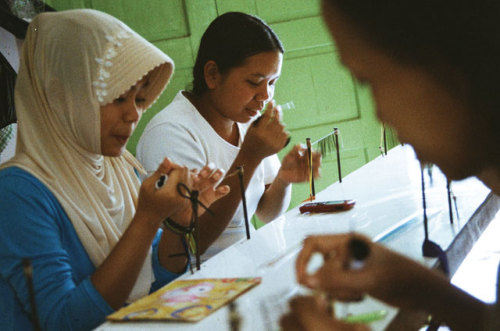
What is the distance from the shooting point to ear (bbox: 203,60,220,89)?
179 centimetres

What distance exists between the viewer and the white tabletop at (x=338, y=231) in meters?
0.81

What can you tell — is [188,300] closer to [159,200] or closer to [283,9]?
[159,200]

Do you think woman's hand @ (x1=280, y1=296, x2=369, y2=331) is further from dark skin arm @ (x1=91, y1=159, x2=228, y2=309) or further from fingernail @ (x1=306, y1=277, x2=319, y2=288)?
dark skin arm @ (x1=91, y1=159, x2=228, y2=309)

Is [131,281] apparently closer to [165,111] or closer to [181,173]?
[181,173]

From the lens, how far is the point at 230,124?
6.24 ft

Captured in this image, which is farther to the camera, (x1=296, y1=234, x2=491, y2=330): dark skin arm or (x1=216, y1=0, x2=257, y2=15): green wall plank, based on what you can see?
(x1=216, y1=0, x2=257, y2=15): green wall plank

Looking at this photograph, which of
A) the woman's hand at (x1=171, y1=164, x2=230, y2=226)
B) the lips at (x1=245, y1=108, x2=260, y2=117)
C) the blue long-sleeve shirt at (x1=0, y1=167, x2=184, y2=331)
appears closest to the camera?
the blue long-sleeve shirt at (x1=0, y1=167, x2=184, y2=331)

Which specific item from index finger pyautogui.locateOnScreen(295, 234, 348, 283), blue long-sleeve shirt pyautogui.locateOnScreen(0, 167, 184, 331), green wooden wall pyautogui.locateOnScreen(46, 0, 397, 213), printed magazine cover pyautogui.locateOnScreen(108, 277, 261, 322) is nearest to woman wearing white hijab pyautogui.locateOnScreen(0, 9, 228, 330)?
blue long-sleeve shirt pyautogui.locateOnScreen(0, 167, 184, 331)

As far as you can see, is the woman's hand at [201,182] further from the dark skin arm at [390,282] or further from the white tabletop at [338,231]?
the dark skin arm at [390,282]

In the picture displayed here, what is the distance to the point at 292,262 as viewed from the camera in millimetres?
1060

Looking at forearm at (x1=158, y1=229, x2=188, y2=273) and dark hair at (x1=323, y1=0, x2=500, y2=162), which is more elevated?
dark hair at (x1=323, y1=0, x2=500, y2=162)

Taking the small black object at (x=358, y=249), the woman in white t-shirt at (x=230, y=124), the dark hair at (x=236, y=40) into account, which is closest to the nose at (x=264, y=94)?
the woman in white t-shirt at (x=230, y=124)

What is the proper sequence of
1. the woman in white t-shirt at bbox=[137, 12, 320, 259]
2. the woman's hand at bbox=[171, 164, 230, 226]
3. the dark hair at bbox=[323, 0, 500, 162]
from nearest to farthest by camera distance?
the dark hair at bbox=[323, 0, 500, 162] < the woman's hand at bbox=[171, 164, 230, 226] < the woman in white t-shirt at bbox=[137, 12, 320, 259]

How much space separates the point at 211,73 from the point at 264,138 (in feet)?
1.14
